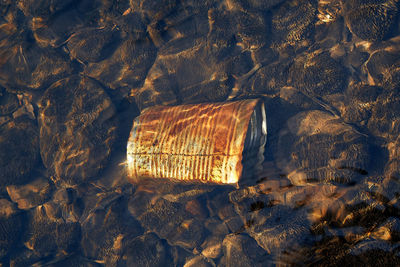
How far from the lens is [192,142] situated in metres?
4.68

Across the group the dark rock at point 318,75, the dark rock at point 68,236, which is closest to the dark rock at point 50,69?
the dark rock at point 68,236

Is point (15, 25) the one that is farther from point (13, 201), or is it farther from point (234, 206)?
point (234, 206)

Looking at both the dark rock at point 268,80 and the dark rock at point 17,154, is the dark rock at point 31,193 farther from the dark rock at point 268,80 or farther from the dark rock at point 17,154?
the dark rock at point 268,80

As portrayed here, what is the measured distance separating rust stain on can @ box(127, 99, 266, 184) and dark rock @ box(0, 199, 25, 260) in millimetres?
3541

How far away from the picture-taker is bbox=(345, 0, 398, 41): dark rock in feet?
17.3

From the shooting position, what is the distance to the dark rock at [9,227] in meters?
6.27

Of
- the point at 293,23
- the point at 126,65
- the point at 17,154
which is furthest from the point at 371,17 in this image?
the point at 17,154

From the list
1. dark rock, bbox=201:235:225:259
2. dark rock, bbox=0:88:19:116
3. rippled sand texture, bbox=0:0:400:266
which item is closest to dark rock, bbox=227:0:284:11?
rippled sand texture, bbox=0:0:400:266

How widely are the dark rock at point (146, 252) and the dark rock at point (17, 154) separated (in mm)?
3066

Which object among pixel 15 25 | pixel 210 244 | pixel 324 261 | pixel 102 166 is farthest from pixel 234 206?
pixel 15 25

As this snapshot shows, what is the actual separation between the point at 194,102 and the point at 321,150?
2763mm

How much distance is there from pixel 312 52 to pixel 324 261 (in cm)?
410

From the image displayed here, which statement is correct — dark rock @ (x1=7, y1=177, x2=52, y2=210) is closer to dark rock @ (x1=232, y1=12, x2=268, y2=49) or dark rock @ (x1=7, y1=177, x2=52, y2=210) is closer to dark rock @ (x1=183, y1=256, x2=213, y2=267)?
dark rock @ (x1=183, y1=256, x2=213, y2=267)

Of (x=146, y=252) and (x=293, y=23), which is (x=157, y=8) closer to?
(x=293, y=23)
